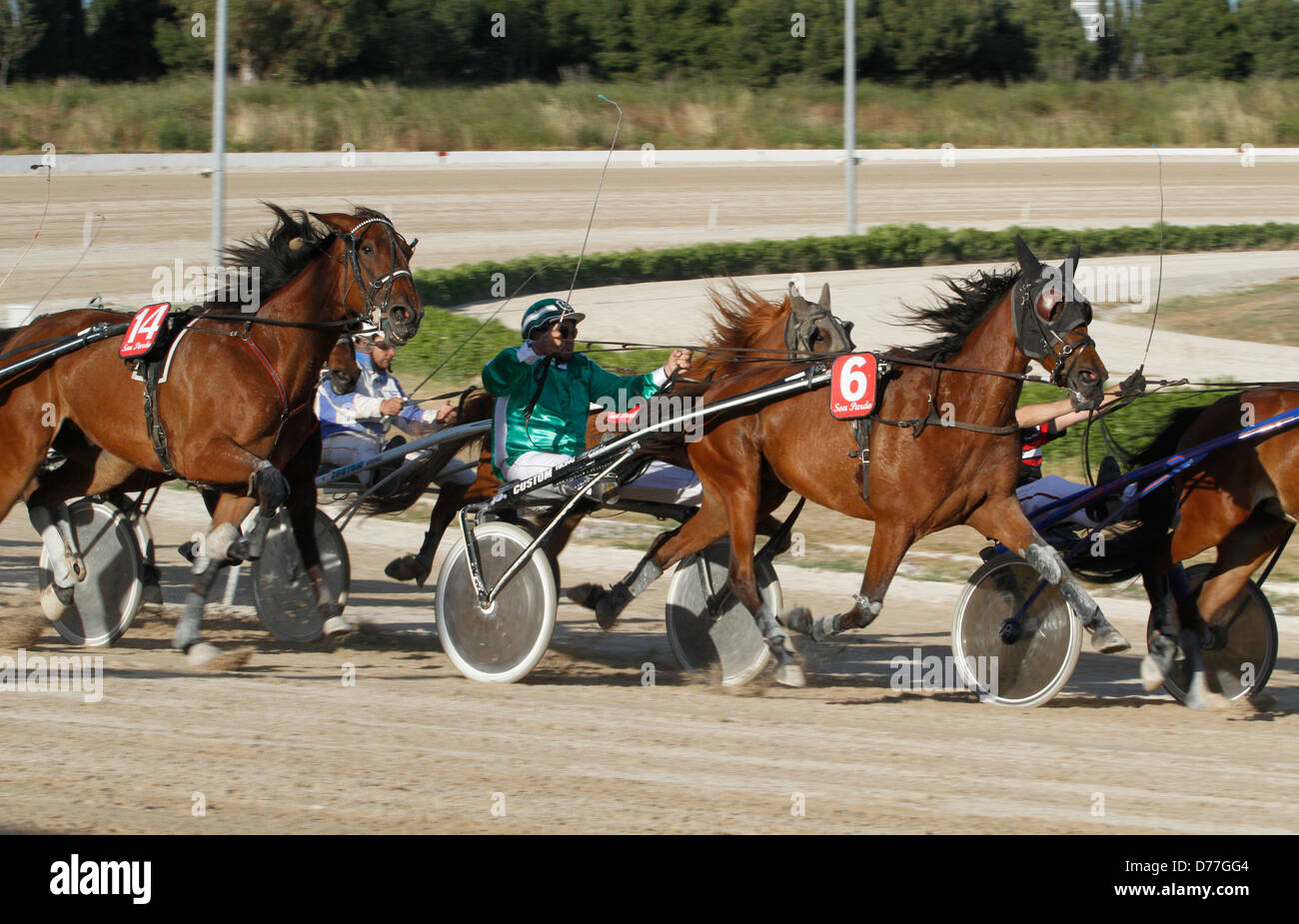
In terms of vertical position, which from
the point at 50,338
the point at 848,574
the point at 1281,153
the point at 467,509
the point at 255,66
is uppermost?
the point at 255,66

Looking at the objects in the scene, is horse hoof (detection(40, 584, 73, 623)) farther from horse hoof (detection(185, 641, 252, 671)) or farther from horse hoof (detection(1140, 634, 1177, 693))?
horse hoof (detection(1140, 634, 1177, 693))

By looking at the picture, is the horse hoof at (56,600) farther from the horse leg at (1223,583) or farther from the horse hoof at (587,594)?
the horse leg at (1223,583)

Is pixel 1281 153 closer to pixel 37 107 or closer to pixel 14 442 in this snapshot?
pixel 37 107

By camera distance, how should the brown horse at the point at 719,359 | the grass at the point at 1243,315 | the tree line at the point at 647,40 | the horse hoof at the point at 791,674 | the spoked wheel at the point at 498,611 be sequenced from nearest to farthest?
the horse hoof at the point at 791,674, the spoked wheel at the point at 498,611, the brown horse at the point at 719,359, the grass at the point at 1243,315, the tree line at the point at 647,40

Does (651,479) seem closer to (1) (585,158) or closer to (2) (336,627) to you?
(2) (336,627)

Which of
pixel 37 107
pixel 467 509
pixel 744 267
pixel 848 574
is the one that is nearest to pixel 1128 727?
pixel 467 509

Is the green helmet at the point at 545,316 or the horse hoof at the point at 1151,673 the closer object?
the horse hoof at the point at 1151,673

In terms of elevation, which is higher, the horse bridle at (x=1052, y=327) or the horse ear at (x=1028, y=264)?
the horse ear at (x=1028, y=264)

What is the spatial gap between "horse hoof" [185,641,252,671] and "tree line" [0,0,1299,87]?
81.4 feet

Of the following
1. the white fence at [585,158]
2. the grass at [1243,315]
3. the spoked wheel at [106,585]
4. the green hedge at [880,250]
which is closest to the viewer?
the spoked wheel at [106,585]

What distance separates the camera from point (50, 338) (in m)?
6.45

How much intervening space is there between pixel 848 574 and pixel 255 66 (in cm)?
2468

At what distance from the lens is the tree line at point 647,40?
29.9m

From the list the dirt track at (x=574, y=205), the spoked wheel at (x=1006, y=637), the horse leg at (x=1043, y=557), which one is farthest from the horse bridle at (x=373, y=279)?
the dirt track at (x=574, y=205)
